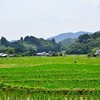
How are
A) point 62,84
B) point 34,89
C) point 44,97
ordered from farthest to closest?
point 62,84 → point 34,89 → point 44,97

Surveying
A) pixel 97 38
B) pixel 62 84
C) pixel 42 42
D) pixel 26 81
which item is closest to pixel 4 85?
pixel 26 81

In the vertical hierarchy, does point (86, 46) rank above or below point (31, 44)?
below

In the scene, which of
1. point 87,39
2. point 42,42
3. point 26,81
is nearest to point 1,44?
point 42,42

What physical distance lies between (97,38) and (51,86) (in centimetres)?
9182

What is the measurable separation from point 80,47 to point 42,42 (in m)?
42.5

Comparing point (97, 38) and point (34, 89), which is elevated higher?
point (97, 38)

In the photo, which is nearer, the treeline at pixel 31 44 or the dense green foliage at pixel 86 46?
the dense green foliage at pixel 86 46

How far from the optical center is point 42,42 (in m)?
143

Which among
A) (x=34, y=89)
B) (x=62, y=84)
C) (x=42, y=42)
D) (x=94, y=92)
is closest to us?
(x=94, y=92)

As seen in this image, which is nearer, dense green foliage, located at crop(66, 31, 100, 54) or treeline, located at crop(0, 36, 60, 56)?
dense green foliage, located at crop(66, 31, 100, 54)

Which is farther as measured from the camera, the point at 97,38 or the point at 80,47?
the point at 97,38

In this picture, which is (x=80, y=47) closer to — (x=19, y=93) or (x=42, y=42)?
(x=42, y=42)

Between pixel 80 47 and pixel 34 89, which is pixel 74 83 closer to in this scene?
pixel 34 89

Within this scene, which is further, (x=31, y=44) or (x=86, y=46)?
(x=31, y=44)
